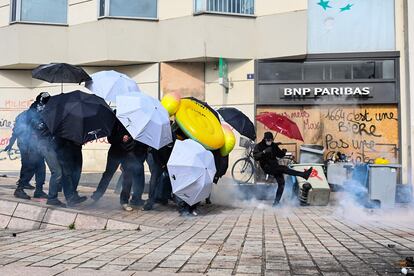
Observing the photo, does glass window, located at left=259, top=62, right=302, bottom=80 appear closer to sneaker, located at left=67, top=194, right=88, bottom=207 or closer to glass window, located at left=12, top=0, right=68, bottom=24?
glass window, located at left=12, top=0, right=68, bottom=24

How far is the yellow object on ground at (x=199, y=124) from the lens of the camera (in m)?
8.25

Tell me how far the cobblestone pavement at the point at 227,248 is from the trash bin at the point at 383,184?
2061mm

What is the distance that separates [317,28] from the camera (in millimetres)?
14945

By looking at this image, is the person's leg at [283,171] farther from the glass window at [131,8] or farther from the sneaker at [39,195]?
the glass window at [131,8]

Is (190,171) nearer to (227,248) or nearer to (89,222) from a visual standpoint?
(89,222)

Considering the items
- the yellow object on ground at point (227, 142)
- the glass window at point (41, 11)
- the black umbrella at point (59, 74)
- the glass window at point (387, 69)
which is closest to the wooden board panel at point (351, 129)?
the glass window at point (387, 69)

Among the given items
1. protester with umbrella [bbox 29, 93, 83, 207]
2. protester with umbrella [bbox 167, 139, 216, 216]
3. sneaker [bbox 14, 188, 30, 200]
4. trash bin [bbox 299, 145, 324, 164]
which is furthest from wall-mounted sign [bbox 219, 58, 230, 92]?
sneaker [bbox 14, 188, 30, 200]

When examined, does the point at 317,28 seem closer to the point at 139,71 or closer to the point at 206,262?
the point at 139,71

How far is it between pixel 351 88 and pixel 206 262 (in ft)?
37.6

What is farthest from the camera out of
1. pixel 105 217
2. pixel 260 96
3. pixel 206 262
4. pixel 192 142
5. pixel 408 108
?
pixel 260 96

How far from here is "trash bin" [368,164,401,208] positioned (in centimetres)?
972

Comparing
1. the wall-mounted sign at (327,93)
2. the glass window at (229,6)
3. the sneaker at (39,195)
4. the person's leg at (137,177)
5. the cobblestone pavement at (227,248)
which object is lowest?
the cobblestone pavement at (227,248)

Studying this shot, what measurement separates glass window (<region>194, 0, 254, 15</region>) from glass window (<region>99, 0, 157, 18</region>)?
157 centimetres

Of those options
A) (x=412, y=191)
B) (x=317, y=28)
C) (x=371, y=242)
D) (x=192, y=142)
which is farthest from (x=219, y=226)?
(x=317, y=28)
